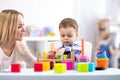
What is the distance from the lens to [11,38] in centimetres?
95

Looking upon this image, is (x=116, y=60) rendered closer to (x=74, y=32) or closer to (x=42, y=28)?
(x=42, y=28)

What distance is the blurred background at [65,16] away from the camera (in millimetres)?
2205

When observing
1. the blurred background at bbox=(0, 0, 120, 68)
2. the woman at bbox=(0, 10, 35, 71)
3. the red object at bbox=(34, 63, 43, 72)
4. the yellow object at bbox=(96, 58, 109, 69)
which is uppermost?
the blurred background at bbox=(0, 0, 120, 68)

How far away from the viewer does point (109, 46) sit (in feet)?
9.11

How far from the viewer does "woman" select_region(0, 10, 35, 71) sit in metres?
0.90

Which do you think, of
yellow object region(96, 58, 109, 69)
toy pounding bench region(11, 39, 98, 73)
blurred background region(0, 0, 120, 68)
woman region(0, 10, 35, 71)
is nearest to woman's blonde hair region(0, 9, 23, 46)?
woman region(0, 10, 35, 71)

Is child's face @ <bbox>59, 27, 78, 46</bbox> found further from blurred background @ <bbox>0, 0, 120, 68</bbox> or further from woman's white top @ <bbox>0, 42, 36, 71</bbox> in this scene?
blurred background @ <bbox>0, 0, 120, 68</bbox>

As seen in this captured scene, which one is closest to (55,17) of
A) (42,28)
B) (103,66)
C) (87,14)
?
(42,28)

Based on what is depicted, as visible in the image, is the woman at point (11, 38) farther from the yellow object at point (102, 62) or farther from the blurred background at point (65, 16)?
the blurred background at point (65, 16)

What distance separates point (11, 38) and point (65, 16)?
1.55m

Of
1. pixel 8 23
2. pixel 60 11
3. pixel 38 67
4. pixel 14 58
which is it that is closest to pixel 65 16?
pixel 60 11

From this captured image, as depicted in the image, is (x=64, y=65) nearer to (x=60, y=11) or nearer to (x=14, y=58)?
(x=14, y=58)

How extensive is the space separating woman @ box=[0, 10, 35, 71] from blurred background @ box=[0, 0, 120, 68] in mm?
1097

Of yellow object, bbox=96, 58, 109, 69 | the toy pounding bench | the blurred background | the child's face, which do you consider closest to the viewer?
the toy pounding bench
